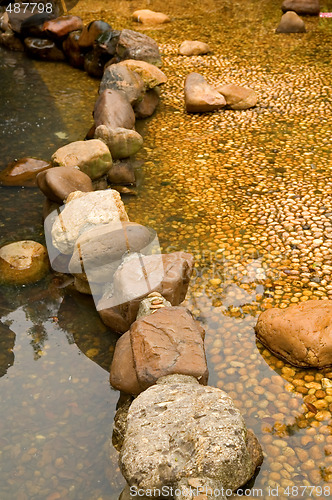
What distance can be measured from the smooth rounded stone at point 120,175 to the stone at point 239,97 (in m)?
2.10

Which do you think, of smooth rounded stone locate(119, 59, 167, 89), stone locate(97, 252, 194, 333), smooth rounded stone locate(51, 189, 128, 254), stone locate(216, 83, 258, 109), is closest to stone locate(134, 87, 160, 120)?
smooth rounded stone locate(119, 59, 167, 89)

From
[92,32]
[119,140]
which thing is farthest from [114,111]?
[92,32]

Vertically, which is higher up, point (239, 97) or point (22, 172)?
point (239, 97)

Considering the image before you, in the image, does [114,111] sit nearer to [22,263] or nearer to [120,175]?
[120,175]

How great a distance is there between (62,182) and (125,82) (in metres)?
2.59

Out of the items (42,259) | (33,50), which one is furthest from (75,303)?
(33,50)

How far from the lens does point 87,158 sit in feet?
17.4

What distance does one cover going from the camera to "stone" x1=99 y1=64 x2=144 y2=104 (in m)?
6.89

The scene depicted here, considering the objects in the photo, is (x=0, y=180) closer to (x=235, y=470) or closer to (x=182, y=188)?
(x=182, y=188)

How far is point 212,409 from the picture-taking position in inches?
109

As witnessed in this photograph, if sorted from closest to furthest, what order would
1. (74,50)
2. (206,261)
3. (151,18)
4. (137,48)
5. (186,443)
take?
(186,443) < (206,261) < (137,48) < (74,50) < (151,18)

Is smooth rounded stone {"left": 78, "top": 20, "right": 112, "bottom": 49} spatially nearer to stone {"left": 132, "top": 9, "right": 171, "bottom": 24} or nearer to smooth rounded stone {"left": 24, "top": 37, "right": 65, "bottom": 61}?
smooth rounded stone {"left": 24, "top": 37, "right": 65, "bottom": 61}

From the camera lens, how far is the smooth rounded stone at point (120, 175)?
567cm

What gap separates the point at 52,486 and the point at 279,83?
248 inches
